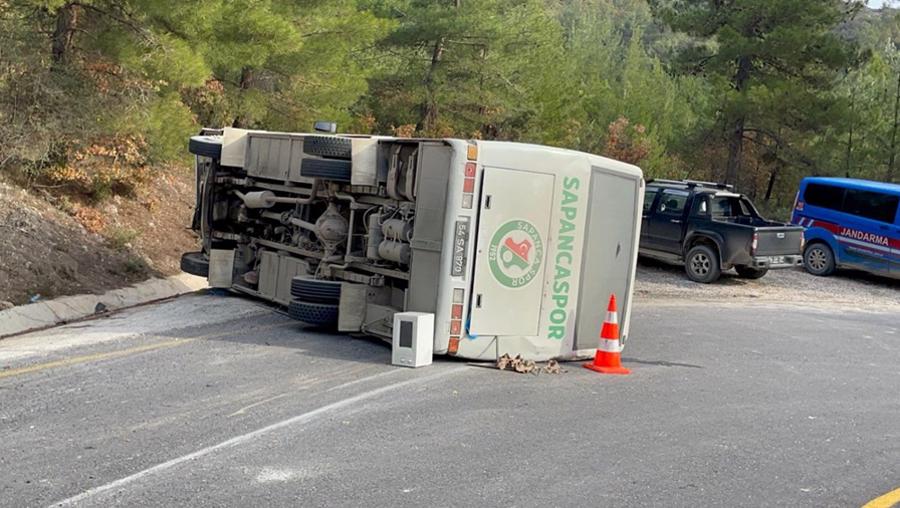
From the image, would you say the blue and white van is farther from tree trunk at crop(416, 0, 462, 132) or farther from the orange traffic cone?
the orange traffic cone

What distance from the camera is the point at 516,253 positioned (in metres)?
10.1

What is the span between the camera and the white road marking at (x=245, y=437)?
5959mm

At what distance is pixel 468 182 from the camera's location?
9.86 meters

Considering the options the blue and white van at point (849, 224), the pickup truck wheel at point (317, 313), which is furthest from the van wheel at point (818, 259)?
the pickup truck wheel at point (317, 313)

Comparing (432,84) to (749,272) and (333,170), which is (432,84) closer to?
(749,272)

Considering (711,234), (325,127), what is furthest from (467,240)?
(711,234)

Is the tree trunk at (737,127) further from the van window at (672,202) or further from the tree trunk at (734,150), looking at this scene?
the van window at (672,202)

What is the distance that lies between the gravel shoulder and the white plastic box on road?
7.78 m

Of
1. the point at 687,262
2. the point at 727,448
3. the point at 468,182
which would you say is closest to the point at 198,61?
the point at 468,182

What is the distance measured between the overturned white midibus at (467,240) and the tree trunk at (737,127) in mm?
20915

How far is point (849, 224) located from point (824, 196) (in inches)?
36.8

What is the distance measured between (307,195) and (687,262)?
10139 millimetres

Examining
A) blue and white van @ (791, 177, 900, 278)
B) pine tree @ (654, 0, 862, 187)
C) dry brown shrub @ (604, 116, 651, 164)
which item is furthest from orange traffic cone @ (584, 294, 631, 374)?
pine tree @ (654, 0, 862, 187)

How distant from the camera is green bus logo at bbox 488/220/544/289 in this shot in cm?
1004
